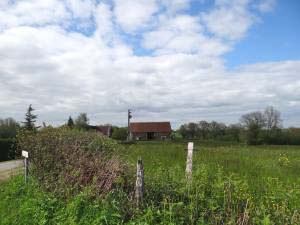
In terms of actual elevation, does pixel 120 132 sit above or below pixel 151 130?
below

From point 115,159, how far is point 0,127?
56.8 metres

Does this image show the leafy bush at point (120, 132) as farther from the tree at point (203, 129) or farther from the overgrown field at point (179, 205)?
the overgrown field at point (179, 205)

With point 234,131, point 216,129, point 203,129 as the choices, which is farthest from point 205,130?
point 234,131

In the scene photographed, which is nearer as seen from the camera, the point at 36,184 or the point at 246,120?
the point at 36,184

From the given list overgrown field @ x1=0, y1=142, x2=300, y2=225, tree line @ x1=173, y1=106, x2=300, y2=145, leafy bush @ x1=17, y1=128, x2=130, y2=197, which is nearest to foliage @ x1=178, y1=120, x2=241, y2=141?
tree line @ x1=173, y1=106, x2=300, y2=145

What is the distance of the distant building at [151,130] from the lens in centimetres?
10422

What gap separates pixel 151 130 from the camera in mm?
105062

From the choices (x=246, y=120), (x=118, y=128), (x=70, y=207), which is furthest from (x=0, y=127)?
(x=70, y=207)

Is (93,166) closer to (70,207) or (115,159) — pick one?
(115,159)

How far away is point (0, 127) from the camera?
60.9 meters

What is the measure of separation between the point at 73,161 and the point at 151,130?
95.6 m

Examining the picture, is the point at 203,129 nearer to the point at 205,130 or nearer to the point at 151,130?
the point at 205,130

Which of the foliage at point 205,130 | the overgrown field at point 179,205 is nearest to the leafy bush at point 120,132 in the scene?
the foliage at point 205,130

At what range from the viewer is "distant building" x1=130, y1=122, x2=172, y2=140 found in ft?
342
